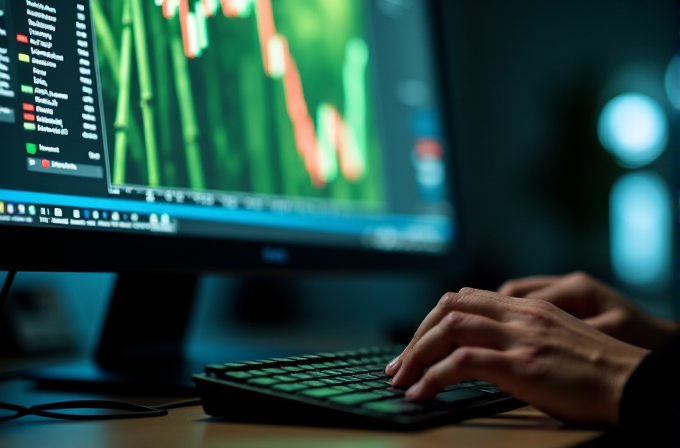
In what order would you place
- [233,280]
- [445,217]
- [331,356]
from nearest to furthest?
[331,356]
[445,217]
[233,280]

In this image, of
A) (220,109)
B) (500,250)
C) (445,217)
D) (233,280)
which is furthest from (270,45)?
(500,250)

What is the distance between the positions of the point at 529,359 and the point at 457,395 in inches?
2.7

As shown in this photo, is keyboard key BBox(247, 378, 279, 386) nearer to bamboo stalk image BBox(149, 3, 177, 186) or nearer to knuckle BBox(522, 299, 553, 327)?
knuckle BBox(522, 299, 553, 327)

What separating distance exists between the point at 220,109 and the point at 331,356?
334 mm

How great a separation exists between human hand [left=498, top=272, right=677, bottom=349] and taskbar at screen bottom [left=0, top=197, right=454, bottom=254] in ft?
0.74

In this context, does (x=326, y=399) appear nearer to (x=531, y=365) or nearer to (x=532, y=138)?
(x=531, y=365)

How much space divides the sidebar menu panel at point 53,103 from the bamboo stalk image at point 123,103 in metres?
0.02

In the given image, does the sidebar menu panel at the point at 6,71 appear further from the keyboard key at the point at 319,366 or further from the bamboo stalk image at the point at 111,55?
the keyboard key at the point at 319,366

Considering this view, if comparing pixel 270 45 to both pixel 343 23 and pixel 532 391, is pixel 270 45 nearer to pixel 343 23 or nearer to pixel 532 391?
pixel 343 23

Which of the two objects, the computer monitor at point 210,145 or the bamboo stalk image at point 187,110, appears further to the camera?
the bamboo stalk image at point 187,110

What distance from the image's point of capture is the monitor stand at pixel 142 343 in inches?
28.8

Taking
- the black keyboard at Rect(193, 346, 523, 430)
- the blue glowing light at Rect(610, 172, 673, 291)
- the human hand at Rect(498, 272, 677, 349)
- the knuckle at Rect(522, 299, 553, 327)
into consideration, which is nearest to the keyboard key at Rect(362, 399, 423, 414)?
the black keyboard at Rect(193, 346, 523, 430)

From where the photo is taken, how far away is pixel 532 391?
50 centimetres

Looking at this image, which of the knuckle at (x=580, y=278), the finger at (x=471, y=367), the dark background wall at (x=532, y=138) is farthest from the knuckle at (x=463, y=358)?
the dark background wall at (x=532, y=138)
